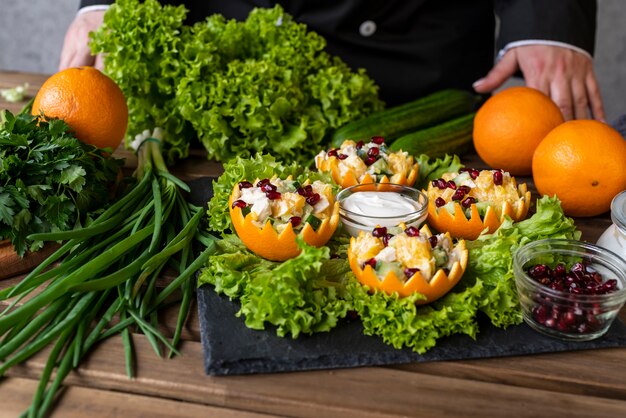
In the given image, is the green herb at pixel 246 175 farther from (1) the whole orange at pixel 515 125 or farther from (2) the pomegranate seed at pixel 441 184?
(1) the whole orange at pixel 515 125

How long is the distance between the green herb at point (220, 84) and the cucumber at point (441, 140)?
0.23 metres

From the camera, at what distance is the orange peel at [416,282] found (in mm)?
1329

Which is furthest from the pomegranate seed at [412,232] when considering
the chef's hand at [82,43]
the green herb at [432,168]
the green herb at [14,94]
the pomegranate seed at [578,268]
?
the green herb at [14,94]

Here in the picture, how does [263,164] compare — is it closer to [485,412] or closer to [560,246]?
[560,246]

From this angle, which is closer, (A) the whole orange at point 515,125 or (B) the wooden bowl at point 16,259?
(B) the wooden bowl at point 16,259

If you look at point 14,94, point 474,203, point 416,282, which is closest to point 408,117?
point 474,203

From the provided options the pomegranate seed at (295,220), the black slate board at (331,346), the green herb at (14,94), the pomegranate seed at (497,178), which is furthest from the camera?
the green herb at (14,94)

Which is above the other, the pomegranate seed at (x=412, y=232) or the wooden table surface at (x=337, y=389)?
the pomegranate seed at (x=412, y=232)

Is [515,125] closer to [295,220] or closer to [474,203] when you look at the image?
[474,203]

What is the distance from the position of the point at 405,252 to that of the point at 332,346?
24 cm

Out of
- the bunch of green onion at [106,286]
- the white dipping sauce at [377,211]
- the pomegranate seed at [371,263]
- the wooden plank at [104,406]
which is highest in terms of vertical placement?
the pomegranate seed at [371,263]

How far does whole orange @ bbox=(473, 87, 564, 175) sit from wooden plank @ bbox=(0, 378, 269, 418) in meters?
1.24

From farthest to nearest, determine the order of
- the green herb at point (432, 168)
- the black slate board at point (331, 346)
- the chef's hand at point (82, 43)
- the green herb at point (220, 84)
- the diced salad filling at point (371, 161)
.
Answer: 1. the chef's hand at point (82, 43)
2. the green herb at point (220, 84)
3. the green herb at point (432, 168)
4. the diced salad filling at point (371, 161)
5. the black slate board at point (331, 346)

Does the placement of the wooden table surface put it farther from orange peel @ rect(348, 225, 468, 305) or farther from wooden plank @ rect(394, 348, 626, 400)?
orange peel @ rect(348, 225, 468, 305)
